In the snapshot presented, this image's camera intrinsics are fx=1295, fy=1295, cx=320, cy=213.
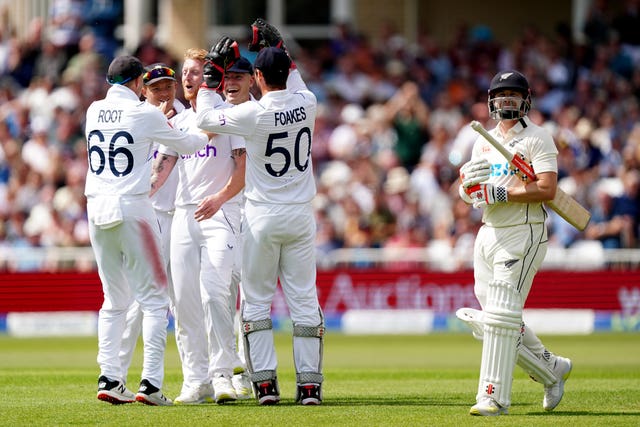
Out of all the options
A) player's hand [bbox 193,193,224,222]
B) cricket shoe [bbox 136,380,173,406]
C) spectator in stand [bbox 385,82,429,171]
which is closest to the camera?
cricket shoe [bbox 136,380,173,406]

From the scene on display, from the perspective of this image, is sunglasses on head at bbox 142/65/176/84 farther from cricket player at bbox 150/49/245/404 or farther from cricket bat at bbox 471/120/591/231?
cricket bat at bbox 471/120/591/231

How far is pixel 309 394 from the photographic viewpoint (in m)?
9.87

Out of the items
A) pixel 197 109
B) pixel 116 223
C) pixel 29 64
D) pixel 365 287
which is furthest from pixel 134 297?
pixel 29 64

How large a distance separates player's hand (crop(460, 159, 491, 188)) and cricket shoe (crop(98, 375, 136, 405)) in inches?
119

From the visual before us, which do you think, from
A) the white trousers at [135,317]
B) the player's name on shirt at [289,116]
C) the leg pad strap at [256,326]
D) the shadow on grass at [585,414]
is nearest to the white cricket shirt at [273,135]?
the player's name on shirt at [289,116]

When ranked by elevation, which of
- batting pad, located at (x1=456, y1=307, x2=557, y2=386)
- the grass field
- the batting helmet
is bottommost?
the grass field

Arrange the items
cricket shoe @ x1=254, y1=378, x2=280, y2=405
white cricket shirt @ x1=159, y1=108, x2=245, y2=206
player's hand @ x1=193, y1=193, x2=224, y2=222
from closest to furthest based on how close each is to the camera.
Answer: cricket shoe @ x1=254, y1=378, x2=280, y2=405 → player's hand @ x1=193, y1=193, x2=224, y2=222 → white cricket shirt @ x1=159, y1=108, x2=245, y2=206

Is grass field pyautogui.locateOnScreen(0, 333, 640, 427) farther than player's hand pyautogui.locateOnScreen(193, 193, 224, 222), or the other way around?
player's hand pyautogui.locateOnScreen(193, 193, 224, 222)

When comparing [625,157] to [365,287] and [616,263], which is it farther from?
[365,287]

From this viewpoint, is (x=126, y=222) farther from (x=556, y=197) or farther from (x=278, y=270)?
(x=556, y=197)

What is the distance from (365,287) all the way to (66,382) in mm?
8351

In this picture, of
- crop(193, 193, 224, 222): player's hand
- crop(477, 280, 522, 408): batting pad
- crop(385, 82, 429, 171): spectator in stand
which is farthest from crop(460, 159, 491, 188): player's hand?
crop(385, 82, 429, 171): spectator in stand

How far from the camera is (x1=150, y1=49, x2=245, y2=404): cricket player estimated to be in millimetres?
10203

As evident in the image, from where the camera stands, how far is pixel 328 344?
18.0 metres
